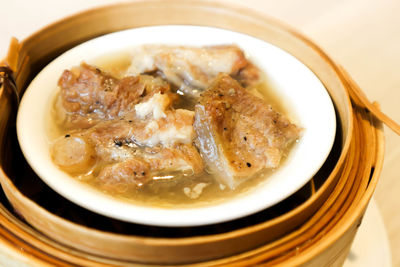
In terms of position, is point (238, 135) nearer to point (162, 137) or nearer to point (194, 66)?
point (162, 137)

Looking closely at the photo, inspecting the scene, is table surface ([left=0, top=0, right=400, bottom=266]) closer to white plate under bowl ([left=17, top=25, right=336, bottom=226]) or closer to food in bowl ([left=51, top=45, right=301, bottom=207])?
white plate under bowl ([left=17, top=25, right=336, bottom=226])

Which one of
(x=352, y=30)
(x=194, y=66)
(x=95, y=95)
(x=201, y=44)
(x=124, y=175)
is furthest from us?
(x=352, y=30)

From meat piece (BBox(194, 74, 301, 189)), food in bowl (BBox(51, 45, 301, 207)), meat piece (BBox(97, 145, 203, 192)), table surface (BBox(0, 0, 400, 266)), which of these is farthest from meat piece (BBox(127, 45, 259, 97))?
table surface (BBox(0, 0, 400, 266))

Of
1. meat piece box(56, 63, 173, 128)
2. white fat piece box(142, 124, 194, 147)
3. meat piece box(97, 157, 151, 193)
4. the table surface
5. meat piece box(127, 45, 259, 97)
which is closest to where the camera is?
meat piece box(97, 157, 151, 193)

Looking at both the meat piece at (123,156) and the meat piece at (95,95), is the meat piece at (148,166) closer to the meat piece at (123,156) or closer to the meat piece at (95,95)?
the meat piece at (123,156)

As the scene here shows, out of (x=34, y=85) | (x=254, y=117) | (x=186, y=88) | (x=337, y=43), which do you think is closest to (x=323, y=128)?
(x=254, y=117)

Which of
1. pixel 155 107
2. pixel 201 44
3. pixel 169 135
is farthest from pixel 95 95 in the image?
pixel 201 44

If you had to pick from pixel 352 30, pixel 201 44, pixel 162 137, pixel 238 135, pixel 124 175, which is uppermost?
pixel 352 30
